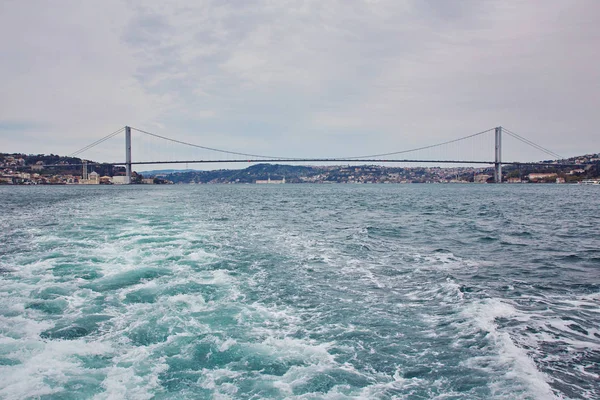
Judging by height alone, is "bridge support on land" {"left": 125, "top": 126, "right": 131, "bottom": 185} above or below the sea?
above

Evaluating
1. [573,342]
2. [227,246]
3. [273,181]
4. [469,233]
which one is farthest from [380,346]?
[273,181]

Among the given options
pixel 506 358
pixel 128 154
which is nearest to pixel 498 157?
pixel 128 154

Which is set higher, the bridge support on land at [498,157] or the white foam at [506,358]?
the bridge support on land at [498,157]

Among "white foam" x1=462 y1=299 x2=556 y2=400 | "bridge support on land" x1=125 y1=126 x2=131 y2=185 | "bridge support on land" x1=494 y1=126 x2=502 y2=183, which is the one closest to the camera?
"white foam" x1=462 y1=299 x2=556 y2=400

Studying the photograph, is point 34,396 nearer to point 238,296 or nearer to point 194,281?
point 238,296

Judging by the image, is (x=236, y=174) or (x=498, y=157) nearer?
(x=498, y=157)

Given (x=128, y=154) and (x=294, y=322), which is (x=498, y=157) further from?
(x=294, y=322)

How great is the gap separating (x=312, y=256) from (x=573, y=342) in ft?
14.4

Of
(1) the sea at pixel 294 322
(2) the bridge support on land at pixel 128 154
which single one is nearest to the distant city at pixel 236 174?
(2) the bridge support on land at pixel 128 154

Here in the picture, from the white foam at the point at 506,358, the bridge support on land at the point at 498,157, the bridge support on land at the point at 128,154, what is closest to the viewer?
the white foam at the point at 506,358

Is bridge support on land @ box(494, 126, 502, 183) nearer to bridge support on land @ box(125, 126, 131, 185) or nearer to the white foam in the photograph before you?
bridge support on land @ box(125, 126, 131, 185)

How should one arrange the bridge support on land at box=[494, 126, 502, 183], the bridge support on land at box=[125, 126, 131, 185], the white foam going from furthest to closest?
the bridge support on land at box=[494, 126, 502, 183] < the bridge support on land at box=[125, 126, 131, 185] < the white foam

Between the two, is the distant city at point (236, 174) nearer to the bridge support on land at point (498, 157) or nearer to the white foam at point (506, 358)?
the bridge support on land at point (498, 157)

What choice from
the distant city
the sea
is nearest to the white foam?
the sea
